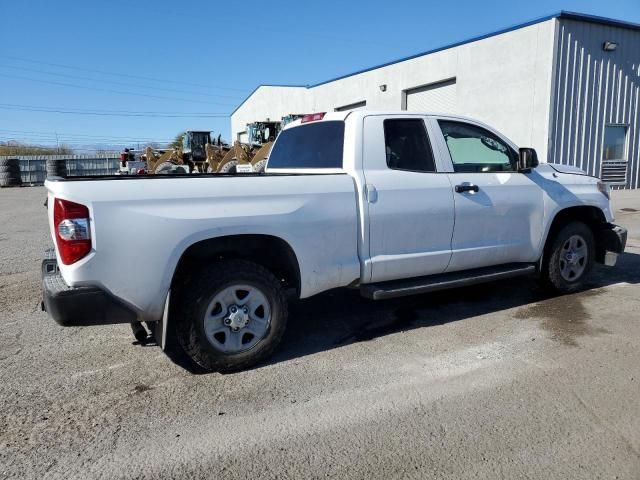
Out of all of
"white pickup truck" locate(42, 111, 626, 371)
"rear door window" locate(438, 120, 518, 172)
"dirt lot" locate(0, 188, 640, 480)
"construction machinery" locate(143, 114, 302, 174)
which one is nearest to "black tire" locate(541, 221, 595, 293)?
"white pickup truck" locate(42, 111, 626, 371)

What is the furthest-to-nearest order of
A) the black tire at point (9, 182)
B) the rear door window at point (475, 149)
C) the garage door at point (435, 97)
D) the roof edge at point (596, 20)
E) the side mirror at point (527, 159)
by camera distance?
the black tire at point (9, 182) < the garage door at point (435, 97) < the roof edge at point (596, 20) < the side mirror at point (527, 159) < the rear door window at point (475, 149)

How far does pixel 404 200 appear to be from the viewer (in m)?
4.39

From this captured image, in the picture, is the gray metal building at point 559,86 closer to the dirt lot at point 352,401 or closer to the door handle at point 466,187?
the dirt lot at point 352,401

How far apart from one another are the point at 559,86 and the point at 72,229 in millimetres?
16275

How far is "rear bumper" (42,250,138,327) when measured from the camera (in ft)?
10.6

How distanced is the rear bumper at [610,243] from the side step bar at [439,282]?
115 cm

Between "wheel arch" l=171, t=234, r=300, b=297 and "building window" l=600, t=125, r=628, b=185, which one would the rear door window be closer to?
"wheel arch" l=171, t=234, r=300, b=297

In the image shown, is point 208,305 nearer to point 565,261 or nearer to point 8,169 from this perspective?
point 565,261

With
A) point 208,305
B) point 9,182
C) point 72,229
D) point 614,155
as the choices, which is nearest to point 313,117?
point 208,305

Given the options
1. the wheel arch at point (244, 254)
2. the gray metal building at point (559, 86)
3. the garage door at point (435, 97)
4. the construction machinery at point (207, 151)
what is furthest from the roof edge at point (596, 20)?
the wheel arch at point (244, 254)

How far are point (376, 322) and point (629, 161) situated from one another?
17.0 metres

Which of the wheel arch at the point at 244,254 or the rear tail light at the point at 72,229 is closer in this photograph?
the rear tail light at the point at 72,229

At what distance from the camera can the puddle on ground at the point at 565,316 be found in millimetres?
4585

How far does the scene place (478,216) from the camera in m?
4.85
